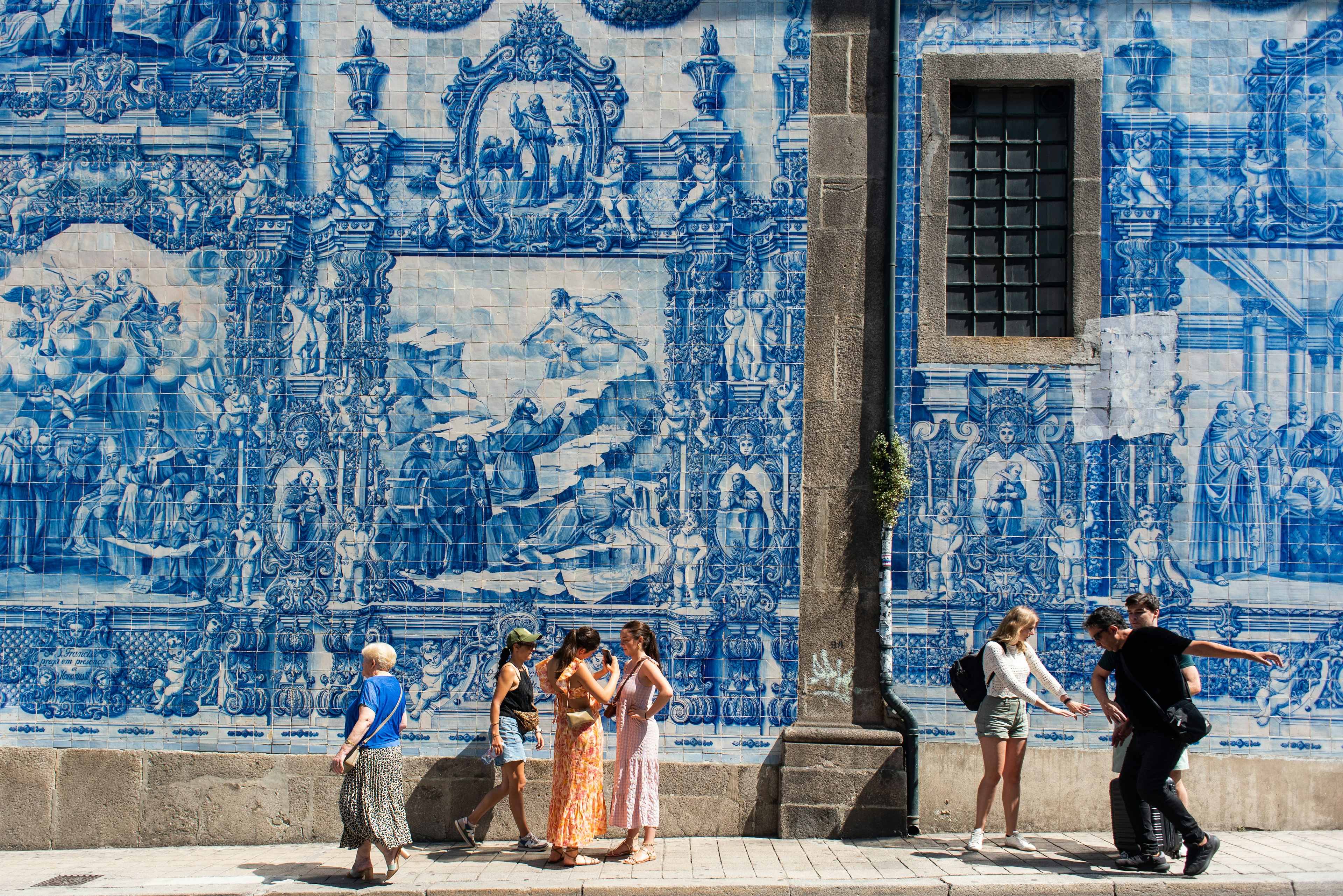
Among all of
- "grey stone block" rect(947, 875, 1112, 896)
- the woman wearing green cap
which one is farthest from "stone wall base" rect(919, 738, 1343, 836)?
the woman wearing green cap

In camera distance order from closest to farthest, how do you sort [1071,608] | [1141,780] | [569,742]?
[1141,780] → [569,742] → [1071,608]

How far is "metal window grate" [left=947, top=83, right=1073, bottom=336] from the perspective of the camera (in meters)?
7.40

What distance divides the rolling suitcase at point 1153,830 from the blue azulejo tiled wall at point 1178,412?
851 mm

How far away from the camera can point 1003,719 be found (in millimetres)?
6434

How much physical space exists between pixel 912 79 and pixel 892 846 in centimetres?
545

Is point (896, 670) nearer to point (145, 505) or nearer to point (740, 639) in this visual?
point (740, 639)

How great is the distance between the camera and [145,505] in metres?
7.25

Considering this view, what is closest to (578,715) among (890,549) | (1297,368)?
(890,549)

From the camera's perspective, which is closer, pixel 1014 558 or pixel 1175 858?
pixel 1175 858

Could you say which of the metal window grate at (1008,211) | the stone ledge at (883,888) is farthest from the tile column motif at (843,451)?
the stone ledge at (883,888)

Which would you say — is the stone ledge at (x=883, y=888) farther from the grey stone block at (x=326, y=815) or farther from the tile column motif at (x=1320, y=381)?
the tile column motif at (x=1320, y=381)

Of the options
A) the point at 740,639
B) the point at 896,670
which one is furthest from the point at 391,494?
the point at 896,670

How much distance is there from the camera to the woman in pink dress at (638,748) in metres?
6.32

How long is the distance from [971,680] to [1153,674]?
1095 millimetres
